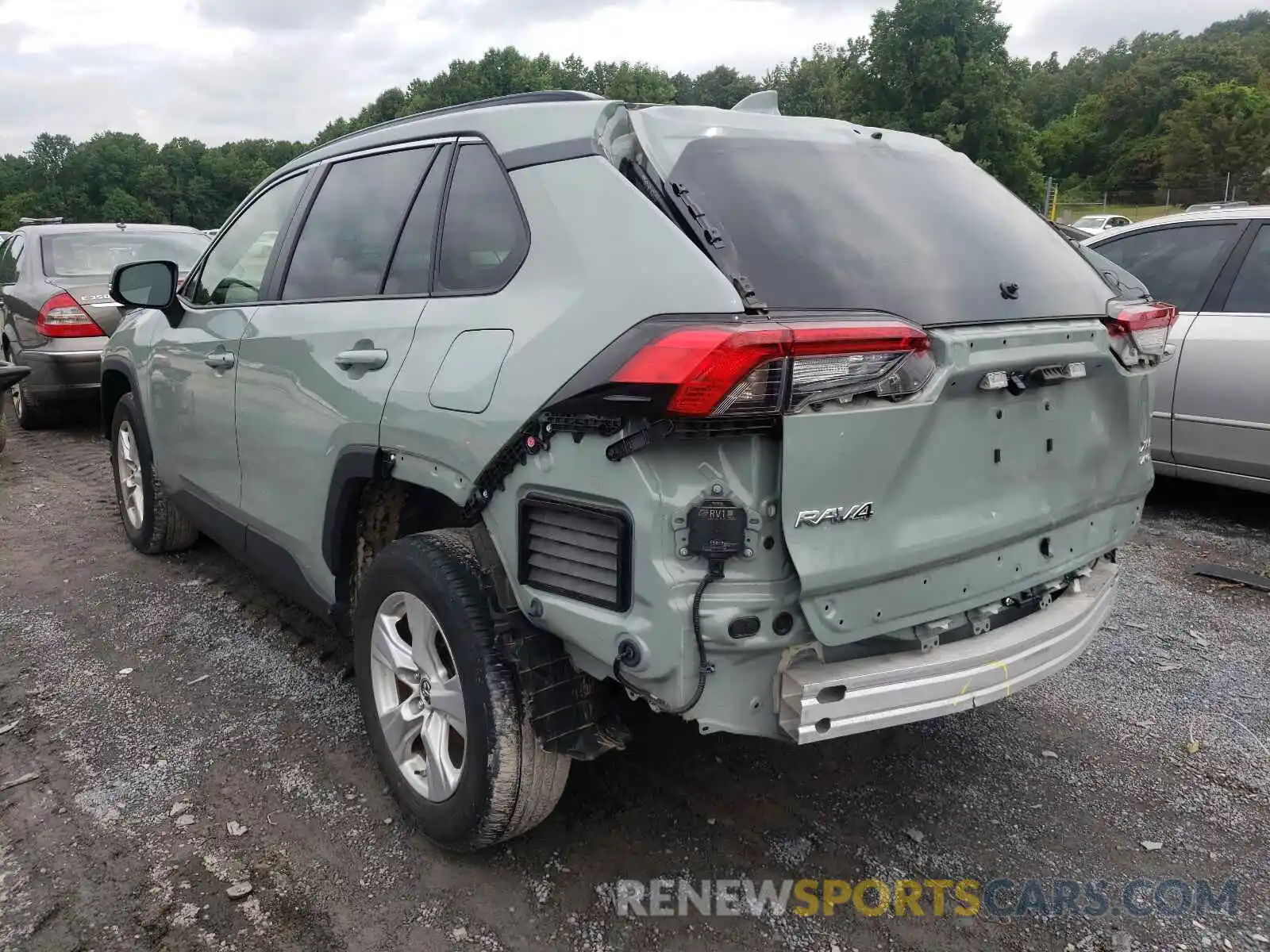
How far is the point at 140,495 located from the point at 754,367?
424 centimetres

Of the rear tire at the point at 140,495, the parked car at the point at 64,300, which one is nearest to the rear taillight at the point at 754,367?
the rear tire at the point at 140,495

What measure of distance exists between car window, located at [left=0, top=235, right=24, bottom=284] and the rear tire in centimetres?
461

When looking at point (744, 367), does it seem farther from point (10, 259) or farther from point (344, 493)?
point (10, 259)

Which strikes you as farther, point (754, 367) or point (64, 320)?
point (64, 320)

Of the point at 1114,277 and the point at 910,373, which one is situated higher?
the point at 1114,277

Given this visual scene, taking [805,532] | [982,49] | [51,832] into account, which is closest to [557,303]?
[805,532]

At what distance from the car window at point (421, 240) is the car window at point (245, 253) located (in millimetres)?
938

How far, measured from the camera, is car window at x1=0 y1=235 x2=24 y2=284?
340 inches

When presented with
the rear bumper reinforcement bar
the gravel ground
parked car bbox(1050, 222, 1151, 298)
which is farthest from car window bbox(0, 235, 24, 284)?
the rear bumper reinforcement bar

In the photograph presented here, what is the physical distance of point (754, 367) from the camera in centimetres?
180

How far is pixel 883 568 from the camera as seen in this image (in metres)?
2.01

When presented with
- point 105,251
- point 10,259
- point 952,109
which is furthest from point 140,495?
point 952,109

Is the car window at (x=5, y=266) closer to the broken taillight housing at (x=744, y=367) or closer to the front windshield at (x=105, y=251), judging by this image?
the front windshield at (x=105, y=251)

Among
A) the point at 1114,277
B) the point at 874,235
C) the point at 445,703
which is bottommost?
the point at 445,703
